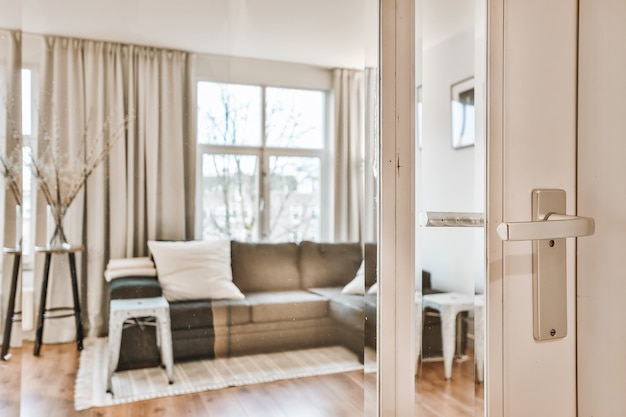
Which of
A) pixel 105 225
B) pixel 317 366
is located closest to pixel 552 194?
pixel 317 366

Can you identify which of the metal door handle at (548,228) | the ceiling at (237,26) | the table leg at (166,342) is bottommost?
the table leg at (166,342)

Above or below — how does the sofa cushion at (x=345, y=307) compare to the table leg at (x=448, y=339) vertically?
above

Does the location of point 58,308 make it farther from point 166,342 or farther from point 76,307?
point 166,342

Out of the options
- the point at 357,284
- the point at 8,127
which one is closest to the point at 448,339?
the point at 357,284

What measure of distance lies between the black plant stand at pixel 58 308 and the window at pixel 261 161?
244 mm

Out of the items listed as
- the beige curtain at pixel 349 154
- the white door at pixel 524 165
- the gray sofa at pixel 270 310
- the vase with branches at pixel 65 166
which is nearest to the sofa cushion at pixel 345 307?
the gray sofa at pixel 270 310

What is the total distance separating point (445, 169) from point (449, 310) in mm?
284

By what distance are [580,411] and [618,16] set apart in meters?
0.78

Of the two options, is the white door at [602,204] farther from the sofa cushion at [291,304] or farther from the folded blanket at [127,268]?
the folded blanket at [127,268]

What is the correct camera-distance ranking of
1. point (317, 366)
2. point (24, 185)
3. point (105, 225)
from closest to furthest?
1. point (24, 185)
2. point (105, 225)
3. point (317, 366)

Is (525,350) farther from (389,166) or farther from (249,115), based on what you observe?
(249,115)

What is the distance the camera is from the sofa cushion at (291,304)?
0.97m

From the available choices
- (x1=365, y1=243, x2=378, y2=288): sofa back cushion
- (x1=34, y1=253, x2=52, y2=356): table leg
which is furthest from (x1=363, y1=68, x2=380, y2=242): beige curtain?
(x1=34, y1=253, x2=52, y2=356): table leg

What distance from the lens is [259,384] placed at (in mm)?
947
